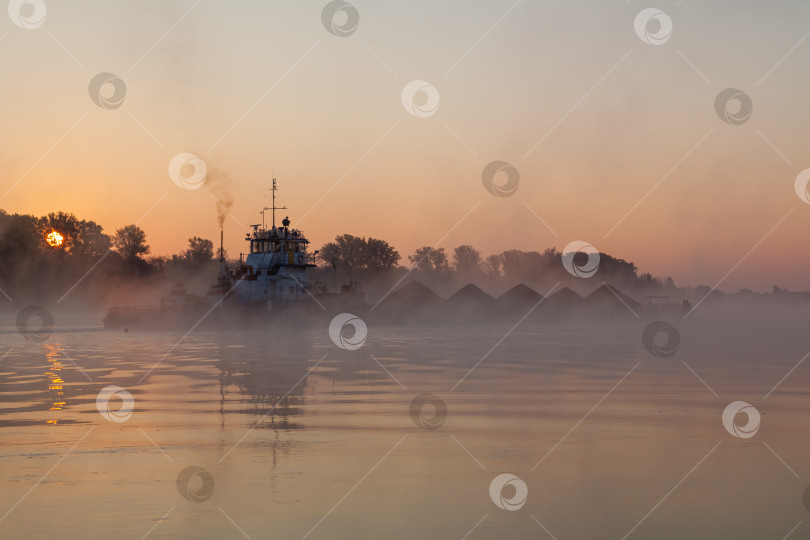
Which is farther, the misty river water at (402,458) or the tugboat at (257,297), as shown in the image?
the tugboat at (257,297)

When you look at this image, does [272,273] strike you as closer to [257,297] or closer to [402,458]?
[257,297]

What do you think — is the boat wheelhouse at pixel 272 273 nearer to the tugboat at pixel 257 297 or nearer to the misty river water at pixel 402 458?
the tugboat at pixel 257 297

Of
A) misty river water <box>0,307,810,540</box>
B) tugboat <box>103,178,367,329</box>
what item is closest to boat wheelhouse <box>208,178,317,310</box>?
tugboat <box>103,178,367,329</box>

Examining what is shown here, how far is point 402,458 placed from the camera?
1809 centimetres

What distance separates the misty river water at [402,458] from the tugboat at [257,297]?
7353cm

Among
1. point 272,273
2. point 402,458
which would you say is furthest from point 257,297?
point 402,458

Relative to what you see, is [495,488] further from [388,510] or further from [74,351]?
[74,351]

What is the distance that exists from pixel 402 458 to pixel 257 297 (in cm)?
9628

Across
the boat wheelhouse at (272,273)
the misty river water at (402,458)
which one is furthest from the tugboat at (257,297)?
the misty river water at (402,458)

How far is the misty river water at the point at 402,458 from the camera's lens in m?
13.3

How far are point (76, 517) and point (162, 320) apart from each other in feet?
321

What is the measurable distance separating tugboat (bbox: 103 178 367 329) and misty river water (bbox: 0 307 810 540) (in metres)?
73.5

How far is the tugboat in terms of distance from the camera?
10806cm

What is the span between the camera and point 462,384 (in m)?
33.0
